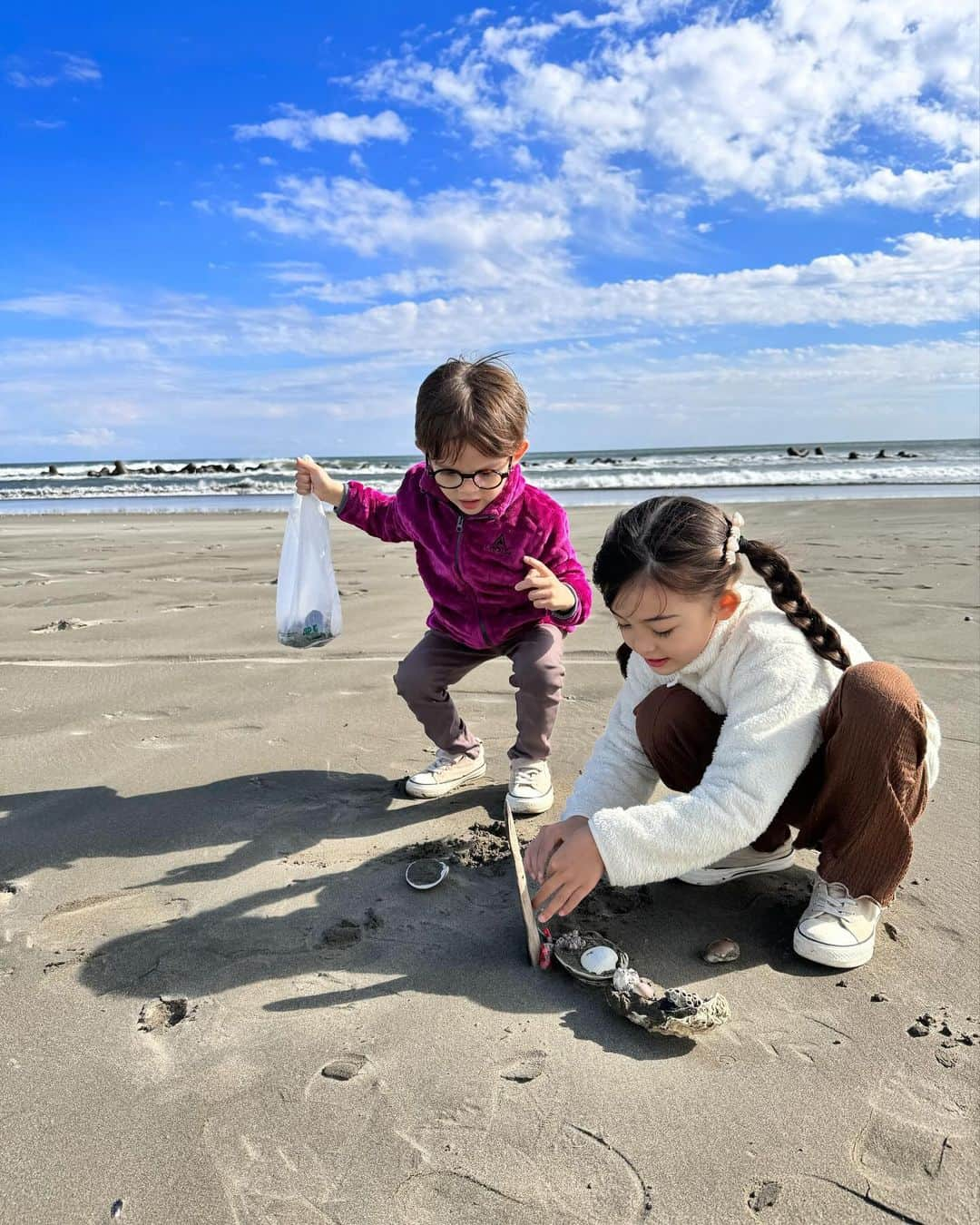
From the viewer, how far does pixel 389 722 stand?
3832 millimetres

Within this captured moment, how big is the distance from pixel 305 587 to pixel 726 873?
1.89 metres

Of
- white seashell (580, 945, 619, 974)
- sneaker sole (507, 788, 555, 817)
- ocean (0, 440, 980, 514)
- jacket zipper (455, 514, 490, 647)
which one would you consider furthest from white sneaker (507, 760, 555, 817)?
ocean (0, 440, 980, 514)

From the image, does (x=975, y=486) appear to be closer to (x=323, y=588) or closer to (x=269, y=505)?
(x=269, y=505)

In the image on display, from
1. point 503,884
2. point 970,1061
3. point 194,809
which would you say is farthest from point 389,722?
point 970,1061

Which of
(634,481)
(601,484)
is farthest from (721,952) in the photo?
(634,481)

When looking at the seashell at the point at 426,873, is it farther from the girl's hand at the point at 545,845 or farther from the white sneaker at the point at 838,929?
the white sneaker at the point at 838,929

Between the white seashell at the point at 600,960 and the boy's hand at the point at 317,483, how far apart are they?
6.50 feet

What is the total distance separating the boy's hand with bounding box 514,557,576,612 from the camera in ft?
A: 9.02

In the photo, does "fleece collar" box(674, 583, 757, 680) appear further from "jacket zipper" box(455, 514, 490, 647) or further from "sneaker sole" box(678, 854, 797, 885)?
"jacket zipper" box(455, 514, 490, 647)

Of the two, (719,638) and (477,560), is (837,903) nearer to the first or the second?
(719,638)

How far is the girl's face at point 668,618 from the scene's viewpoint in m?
2.04

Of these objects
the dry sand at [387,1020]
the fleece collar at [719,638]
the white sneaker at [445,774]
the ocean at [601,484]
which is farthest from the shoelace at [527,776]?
the ocean at [601,484]

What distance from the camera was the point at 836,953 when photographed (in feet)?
6.57

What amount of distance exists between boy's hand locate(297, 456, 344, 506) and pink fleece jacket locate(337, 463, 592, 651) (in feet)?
0.76
